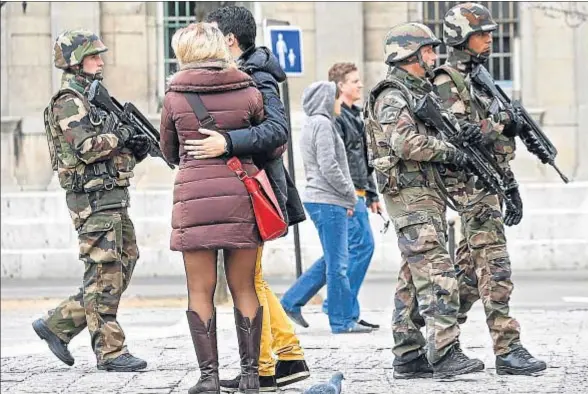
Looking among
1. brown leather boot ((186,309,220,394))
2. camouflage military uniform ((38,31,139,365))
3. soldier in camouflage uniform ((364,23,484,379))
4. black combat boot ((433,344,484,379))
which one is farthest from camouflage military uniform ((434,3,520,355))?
camouflage military uniform ((38,31,139,365))

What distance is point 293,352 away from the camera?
8.86m

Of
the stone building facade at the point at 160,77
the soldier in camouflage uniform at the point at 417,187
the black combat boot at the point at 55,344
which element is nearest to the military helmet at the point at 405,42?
the soldier in camouflage uniform at the point at 417,187

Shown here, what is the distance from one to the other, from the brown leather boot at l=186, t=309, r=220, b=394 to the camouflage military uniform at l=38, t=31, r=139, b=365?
1599mm

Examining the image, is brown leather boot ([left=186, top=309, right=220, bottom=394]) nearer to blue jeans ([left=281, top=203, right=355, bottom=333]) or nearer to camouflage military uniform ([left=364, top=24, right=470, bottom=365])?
camouflage military uniform ([left=364, top=24, right=470, bottom=365])

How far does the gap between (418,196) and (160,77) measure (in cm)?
1109

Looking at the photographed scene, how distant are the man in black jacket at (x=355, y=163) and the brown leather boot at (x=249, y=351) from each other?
3944 mm

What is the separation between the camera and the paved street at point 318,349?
891 cm

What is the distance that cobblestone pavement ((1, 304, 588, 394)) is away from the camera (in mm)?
8859

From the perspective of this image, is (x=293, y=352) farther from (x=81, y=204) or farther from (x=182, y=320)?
(x=182, y=320)

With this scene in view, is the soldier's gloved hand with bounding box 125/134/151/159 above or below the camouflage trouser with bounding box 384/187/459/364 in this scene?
above

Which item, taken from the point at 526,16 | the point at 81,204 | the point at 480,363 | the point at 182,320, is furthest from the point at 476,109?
the point at 526,16

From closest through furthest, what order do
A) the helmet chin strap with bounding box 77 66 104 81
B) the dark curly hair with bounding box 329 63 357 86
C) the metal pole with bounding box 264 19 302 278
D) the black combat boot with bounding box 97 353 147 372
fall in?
the black combat boot with bounding box 97 353 147 372, the helmet chin strap with bounding box 77 66 104 81, the dark curly hair with bounding box 329 63 357 86, the metal pole with bounding box 264 19 302 278

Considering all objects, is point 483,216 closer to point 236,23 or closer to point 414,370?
point 414,370

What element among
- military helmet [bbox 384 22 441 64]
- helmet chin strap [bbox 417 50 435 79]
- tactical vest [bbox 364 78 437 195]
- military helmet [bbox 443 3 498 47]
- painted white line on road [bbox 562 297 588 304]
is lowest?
painted white line on road [bbox 562 297 588 304]
